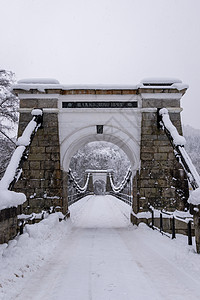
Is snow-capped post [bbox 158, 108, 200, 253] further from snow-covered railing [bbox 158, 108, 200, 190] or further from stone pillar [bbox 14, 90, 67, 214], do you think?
stone pillar [bbox 14, 90, 67, 214]

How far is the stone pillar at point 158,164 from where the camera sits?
8.38 meters

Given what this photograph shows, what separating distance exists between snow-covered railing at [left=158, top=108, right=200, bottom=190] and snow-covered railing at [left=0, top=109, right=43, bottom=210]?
3.47 meters

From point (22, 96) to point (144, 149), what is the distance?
3894mm

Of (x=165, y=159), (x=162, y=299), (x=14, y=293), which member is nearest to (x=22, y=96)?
(x=165, y=159)

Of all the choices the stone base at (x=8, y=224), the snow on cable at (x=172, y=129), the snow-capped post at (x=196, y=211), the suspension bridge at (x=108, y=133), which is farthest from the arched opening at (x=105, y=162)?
the snow-capped post at (x=196, y=211)

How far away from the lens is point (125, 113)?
877 centimetres

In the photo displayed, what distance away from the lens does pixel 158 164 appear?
8516 millimetres

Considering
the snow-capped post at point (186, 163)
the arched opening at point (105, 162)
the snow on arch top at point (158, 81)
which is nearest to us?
the snow-capped post at point (186, 163)

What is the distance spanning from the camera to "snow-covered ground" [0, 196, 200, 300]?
3.17 metres

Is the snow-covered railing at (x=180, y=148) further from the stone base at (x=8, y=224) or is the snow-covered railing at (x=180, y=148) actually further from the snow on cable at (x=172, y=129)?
the stone base at (x=8, y=224)

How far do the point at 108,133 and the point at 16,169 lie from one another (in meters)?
3.34

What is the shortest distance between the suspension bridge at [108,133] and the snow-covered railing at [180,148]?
0.10m

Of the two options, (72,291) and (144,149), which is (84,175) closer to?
(144,149)

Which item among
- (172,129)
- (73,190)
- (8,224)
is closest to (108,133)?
(172,129)
